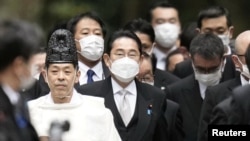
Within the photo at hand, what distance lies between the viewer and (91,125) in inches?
493

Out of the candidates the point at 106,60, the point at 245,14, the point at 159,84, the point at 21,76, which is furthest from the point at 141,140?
the point at 245,14

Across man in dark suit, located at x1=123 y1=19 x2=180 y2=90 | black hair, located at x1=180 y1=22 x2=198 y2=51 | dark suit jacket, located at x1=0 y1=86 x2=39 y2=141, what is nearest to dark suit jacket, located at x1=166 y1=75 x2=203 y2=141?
man in dark suit, located at x1=123 y1=19 x2=180 y2=90

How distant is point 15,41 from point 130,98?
4447 mm

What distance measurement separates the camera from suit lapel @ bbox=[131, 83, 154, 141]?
535 inches

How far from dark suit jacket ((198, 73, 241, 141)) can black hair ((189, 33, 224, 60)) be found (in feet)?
2.25

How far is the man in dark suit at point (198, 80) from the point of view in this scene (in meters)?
14.5

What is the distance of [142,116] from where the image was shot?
1368 centimetres

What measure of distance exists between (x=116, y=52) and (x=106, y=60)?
0.18m

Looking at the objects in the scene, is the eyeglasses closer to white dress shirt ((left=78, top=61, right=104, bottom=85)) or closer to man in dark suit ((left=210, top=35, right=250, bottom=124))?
white dress shirt ((left=78, top=61, right=104, bottom=85))

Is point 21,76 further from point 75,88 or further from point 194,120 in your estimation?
point 194,120

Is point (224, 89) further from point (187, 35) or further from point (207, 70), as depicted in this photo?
point (187, 35)

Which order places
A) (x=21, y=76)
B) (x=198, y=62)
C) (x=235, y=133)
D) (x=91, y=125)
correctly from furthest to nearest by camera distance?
1. (x=198, y=62)
2. (x=91, y=125)
3. (x=235, y=133)
4. (x=21, y=76)

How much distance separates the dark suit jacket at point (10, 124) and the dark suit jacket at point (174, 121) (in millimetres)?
4462

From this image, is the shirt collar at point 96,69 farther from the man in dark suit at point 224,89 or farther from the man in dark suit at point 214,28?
the man in dark suit at point 214,28
